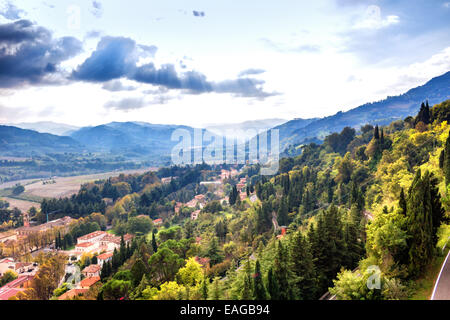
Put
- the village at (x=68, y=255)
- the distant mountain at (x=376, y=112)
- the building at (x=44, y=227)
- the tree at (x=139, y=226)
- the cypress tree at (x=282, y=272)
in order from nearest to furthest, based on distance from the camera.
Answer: the cypress tree at (x=282, y=272) < the village at (x=68, y=255) < the tree at (x=139, y=226) < the building at (x=44, y=227) < the distant mountain at (x=376, y=112)

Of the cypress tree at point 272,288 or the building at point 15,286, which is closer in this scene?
the cypress tree at point 272,288

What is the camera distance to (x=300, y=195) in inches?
1232

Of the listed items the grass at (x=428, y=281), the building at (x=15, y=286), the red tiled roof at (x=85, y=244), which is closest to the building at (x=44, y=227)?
the red tiled roof at (x=85, y=244)

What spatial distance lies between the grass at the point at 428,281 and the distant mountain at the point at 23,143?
16473 cm

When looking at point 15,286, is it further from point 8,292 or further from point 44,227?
point 44,227

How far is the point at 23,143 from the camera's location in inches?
6427

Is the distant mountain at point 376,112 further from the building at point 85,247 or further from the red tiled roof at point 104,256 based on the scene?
the red tiled roof at point 104,256

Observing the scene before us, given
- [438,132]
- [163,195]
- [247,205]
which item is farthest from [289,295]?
[163,195]

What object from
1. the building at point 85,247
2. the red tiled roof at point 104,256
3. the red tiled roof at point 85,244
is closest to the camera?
the red tiled roof at point 104,256

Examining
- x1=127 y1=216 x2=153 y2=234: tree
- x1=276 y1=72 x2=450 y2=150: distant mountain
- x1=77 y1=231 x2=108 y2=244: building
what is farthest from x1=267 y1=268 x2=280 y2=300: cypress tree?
x1=276 y1=72 x2=450 y2=150: distant mountain

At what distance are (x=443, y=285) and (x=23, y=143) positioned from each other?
640 ft

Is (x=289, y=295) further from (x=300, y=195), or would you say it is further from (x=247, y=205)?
(x=247, y=205)

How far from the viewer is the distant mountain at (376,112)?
480 ft

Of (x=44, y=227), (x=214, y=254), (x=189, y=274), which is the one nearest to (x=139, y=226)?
(x=44, y=227)
